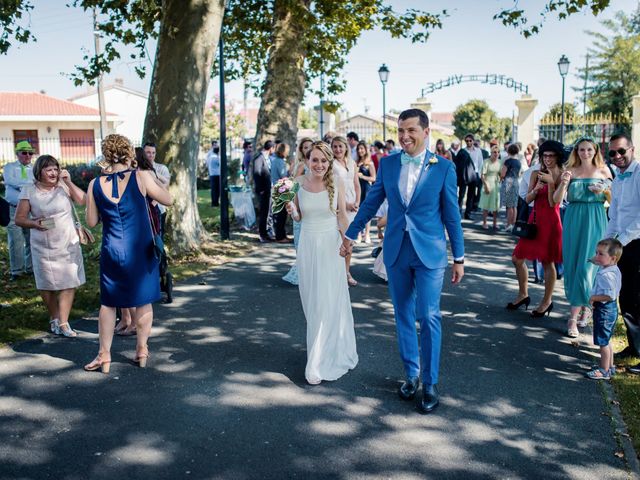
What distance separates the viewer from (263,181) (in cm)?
1459

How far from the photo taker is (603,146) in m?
26.9

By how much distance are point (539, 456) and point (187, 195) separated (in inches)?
347

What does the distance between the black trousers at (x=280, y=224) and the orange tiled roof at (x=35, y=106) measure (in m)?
42.3

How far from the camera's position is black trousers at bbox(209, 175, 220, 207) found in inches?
799

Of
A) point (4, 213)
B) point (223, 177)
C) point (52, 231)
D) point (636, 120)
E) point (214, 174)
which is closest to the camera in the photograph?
point (52, 231)

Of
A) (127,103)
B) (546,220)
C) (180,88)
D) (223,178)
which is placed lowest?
(546,220)

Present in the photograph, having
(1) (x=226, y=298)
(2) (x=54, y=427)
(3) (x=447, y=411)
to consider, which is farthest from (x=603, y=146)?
(2) (x=54, y=427)

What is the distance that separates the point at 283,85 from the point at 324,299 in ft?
39.0

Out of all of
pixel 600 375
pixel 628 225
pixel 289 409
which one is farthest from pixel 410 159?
pixel 600 375

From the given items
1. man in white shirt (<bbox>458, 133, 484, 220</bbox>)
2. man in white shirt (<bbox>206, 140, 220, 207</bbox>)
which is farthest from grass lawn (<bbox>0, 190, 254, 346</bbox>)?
man in white shirt (<bbox>458, 133, 484, 220</bbox>)

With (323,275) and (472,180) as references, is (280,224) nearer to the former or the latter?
(472,180)

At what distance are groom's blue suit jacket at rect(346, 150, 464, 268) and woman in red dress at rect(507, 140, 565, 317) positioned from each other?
9.49ft

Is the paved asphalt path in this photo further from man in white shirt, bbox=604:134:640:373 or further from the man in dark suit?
the man in dark suit

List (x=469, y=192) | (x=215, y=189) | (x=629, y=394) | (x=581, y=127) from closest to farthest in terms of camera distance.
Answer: (x=629, y=394) < (x=469, y=192) < (x=215, y=189) < (x=581, y=127)
